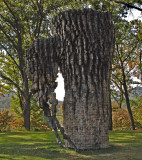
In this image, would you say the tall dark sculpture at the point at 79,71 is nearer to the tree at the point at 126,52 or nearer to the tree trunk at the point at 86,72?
the tree trunk at the point at 86,72

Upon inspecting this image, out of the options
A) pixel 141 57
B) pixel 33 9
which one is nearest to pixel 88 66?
pixel 33 9

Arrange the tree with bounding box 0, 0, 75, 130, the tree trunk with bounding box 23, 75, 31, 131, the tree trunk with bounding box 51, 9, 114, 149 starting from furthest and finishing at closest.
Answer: the tree trunk with bounding box 23, 75, 31, 131 < the tree with bounding box 0, 0, 75, 130 < the tree trunk with bounding box 51, 9, 114, 149

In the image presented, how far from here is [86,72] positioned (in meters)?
8.73

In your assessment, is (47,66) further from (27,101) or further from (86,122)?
(27,101)

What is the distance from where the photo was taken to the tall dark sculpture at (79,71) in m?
8.48

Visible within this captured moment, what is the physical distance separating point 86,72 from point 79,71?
25 cm

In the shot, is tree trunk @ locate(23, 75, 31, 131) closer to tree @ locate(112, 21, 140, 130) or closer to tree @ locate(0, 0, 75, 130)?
tree @ locate(0, 0, 75, 130)

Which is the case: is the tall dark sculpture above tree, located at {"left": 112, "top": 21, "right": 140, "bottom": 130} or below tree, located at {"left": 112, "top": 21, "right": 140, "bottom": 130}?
below

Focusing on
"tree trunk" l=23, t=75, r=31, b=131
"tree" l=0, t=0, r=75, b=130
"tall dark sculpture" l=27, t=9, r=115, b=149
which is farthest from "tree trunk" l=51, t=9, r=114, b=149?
"tree trunk" l=23, t=75, r=31, b=131

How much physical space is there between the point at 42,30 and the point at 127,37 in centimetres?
773

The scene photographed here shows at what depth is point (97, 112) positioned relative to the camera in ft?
28.0

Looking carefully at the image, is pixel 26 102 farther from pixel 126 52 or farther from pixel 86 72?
pixel 86 72

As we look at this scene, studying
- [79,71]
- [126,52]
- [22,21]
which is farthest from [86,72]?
[126,52]

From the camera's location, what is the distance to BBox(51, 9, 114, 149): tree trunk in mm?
8461
